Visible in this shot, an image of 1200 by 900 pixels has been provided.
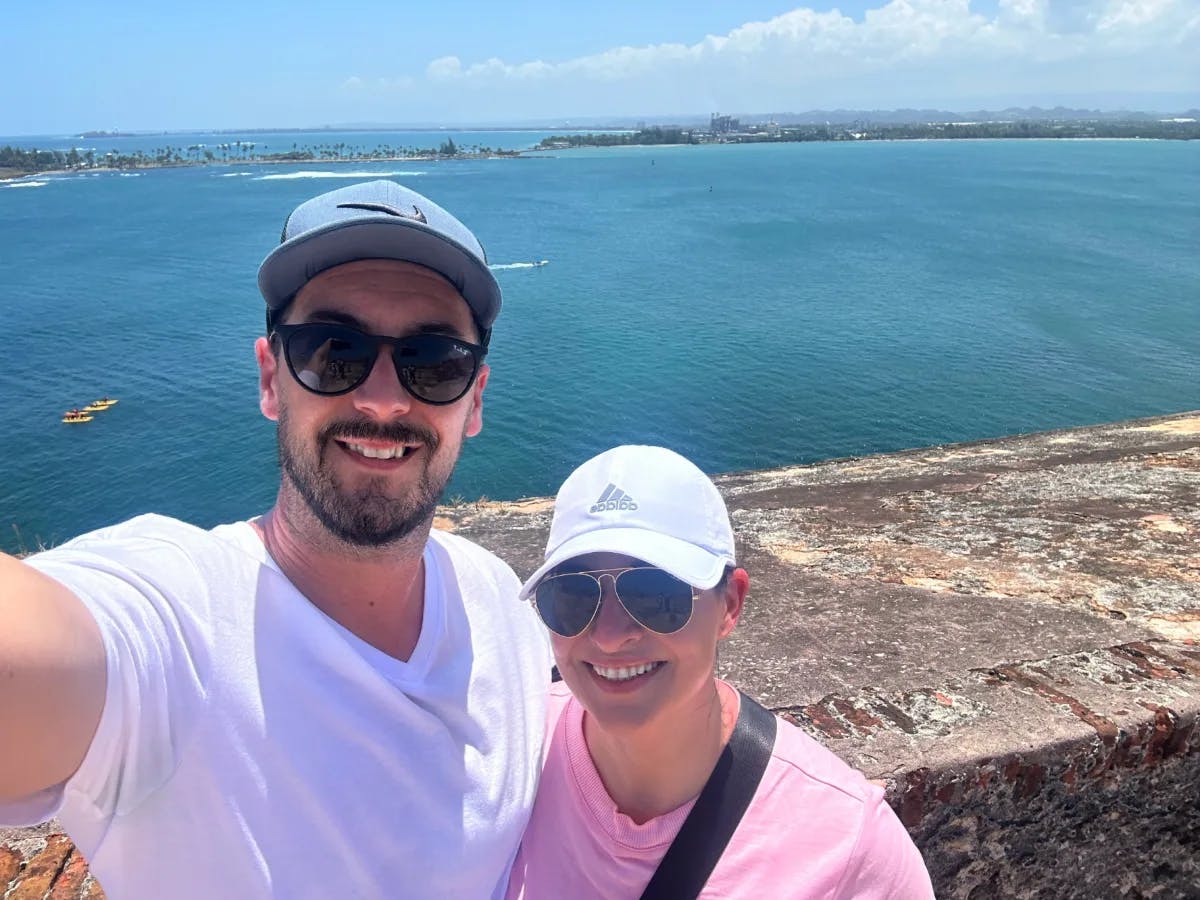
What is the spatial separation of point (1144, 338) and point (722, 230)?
38745mm

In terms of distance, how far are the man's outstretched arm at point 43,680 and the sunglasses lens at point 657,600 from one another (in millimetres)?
1059

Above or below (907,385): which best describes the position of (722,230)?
above

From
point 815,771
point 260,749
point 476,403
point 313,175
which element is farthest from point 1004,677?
point 313,175

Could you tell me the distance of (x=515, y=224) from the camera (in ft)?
238

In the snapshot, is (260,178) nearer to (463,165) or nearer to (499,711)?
(463,165)

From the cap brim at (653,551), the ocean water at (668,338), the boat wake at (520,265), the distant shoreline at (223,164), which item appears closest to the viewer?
the cap brim at (653,551)

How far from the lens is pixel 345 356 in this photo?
78.2 inches

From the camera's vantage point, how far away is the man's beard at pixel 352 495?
1.95 meters

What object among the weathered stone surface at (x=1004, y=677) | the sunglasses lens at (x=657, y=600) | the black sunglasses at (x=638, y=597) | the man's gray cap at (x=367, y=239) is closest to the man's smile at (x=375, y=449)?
the man's gray cap at (x=367, y=239)

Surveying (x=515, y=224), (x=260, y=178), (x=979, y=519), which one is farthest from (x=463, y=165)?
(x=979, y=519)

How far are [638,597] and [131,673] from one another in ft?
3.41

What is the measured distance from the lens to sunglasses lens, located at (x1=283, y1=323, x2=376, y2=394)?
1968 millimetres

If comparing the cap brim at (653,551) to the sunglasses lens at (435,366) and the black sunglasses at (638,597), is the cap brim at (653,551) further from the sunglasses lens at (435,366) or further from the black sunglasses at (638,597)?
the sunglasses lens at (435,366)

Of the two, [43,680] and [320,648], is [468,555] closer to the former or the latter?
[320,648]
